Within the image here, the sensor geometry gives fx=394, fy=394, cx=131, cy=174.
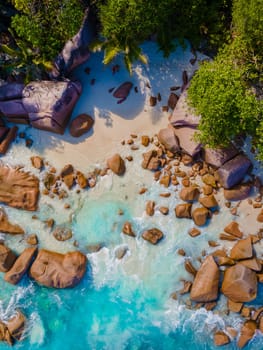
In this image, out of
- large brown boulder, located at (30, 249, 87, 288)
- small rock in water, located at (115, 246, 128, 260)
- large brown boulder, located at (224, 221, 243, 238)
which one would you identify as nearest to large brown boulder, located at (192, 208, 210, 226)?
large brown boulder, located at (224, 221, 243, 238)

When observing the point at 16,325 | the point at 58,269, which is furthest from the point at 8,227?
the point at 16,325

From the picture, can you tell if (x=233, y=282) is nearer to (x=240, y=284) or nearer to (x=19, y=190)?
(x=240, y=284)

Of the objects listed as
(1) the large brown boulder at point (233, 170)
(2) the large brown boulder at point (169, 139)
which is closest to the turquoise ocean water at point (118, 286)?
(2) the large brown boulder at point (169, 139)

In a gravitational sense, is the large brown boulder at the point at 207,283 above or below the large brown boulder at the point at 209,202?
below

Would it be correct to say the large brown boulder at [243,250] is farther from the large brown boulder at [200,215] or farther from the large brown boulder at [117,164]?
the large brown boulder at [117,164]

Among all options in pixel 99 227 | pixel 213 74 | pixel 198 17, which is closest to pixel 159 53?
pixel 198 17

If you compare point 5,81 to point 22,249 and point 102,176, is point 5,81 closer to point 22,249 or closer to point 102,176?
point 102,176

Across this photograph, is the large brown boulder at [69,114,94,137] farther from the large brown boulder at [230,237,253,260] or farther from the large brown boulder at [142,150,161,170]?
the large brown boulder at [230,237,253,260]
